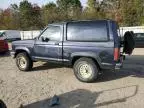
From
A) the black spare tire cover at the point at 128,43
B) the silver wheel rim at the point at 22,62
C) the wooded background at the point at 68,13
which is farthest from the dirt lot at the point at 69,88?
the wooded background at the point at 68,13

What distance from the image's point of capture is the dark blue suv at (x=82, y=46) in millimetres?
8773

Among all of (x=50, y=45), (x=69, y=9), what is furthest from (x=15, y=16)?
(x=50, y=45)

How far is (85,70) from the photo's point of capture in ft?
30.6

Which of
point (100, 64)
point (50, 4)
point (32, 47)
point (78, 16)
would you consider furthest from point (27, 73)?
point (50, 4)

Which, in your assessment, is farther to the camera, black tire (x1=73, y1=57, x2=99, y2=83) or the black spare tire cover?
the black spare tire cover

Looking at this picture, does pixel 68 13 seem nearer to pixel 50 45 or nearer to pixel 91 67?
pixel 50 45

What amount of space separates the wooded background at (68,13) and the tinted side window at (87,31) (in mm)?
30381

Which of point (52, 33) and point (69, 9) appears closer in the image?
point (52, 33)

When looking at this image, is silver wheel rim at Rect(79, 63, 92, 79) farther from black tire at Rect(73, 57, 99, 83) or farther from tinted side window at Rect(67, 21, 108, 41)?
tinted side window at Rect(67, 21, 108, 41)

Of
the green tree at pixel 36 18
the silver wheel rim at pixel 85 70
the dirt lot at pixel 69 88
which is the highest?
the green tree at pixel 36 18

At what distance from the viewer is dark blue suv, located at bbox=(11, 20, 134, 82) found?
8773 mm

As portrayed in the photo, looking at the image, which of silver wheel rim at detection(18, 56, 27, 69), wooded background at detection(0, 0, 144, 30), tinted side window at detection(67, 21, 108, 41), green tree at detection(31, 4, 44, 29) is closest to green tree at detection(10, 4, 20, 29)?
wooded background at detection(0, 0, 144, 30)

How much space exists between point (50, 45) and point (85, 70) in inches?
→ 66.1

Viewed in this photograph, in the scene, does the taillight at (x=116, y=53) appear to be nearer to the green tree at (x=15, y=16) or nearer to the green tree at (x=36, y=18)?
the green tree at (x=36, y=18)
